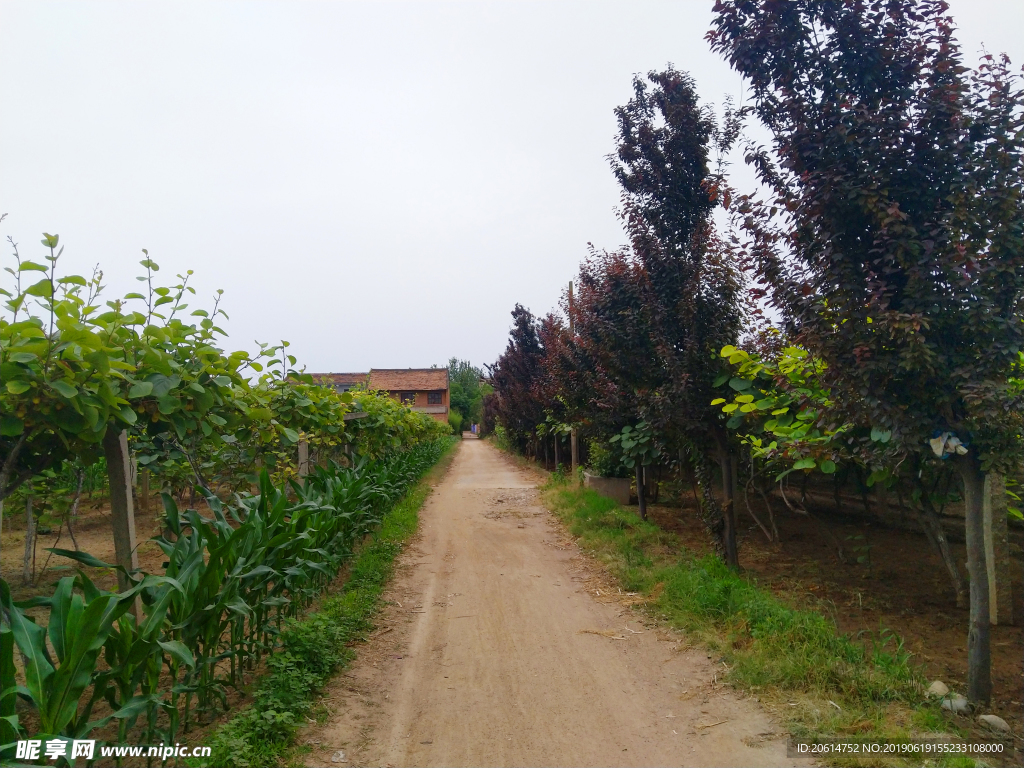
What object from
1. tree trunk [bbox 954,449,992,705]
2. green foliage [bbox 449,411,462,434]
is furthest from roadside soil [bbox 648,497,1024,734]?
green foliage [bbox 449,411,462,434]

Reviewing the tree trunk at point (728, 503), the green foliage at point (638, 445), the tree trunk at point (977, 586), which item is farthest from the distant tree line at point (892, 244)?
the green foliage at point (638, 445)

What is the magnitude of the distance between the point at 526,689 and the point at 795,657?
6.44 feet

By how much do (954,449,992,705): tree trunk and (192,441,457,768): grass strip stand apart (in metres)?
4.34

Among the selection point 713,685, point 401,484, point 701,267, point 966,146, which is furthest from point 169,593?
point 401,484

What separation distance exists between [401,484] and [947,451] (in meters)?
11.7

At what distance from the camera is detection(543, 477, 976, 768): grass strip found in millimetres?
4113

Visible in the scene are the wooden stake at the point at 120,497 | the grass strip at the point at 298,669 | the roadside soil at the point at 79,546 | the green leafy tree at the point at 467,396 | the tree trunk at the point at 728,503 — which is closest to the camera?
the grass strip at the point at 298,669

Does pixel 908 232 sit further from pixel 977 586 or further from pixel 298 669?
pixel 298 669

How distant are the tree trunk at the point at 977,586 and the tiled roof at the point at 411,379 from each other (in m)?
53.9

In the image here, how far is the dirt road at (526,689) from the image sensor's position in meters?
4.04

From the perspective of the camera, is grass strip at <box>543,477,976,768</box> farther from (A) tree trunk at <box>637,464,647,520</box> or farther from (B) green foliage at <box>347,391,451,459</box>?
(B) green foliage at <box>347,391,451,459</box>

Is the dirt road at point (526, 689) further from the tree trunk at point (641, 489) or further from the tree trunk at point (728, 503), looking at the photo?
the tree trunk at point (641, 489)

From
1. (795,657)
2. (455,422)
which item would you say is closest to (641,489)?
(795,657)

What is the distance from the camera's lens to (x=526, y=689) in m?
5.00
